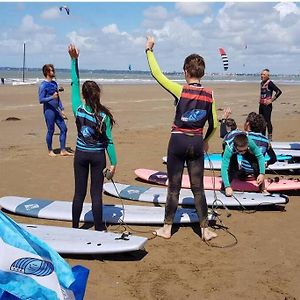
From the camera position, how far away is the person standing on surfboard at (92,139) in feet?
14.2

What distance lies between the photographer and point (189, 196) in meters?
6.07

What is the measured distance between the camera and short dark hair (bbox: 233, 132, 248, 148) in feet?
18.4

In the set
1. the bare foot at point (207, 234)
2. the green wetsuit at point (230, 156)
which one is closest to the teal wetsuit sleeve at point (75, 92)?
the bare foot at point (207, 234)

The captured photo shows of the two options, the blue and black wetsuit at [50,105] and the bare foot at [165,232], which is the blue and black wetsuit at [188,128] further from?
the blue and black wetsuit at [50,105]

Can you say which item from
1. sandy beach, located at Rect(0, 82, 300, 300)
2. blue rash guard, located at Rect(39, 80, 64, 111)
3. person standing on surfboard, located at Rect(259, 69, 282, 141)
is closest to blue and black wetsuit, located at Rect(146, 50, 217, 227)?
sandy beach, located at Rect(0, 82, 300, 300)

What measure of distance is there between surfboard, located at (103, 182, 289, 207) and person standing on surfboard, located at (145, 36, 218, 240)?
1.18m

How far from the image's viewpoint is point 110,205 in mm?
5645

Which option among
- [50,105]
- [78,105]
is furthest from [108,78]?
[78,105]

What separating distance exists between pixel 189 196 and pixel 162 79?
2.20m

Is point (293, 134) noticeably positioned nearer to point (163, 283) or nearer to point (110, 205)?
point (110, 205)

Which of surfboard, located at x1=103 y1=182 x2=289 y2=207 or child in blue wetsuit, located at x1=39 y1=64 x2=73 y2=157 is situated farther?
child in blue wetsuit, located at x1=39 y1=64 x2=73 y2=157

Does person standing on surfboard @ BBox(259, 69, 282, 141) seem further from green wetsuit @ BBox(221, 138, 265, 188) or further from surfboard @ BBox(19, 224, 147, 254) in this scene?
surfboard @ BBox(19, 224, 147, 254)

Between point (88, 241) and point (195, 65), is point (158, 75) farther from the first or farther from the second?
point (88, 241)

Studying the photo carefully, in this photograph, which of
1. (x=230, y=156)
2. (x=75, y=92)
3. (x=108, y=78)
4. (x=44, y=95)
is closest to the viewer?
(x=75, y=92)
